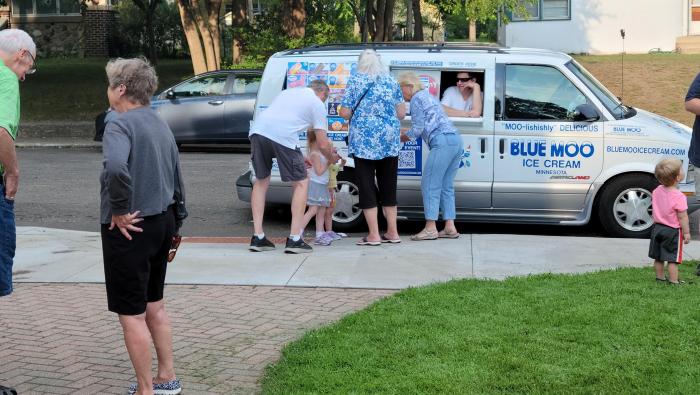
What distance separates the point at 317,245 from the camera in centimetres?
950

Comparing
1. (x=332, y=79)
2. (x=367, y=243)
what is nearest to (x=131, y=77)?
(x=367, y=243)

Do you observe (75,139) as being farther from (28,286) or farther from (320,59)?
(28,286)

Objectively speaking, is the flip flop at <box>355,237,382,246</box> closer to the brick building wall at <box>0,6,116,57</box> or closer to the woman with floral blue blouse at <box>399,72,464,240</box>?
the woman with floral blue blouse at <box>399,72,464,240</box>

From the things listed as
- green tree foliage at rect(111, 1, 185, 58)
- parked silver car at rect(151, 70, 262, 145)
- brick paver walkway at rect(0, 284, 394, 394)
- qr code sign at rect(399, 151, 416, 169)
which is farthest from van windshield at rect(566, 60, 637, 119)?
green tree foliage at rect(111, 1, 185, 58)

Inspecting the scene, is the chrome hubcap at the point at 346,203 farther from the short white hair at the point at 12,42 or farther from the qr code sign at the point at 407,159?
the short white hair at the point at 12,42

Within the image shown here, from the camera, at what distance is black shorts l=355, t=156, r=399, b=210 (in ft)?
30.4

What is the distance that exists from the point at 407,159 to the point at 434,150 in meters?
0.61

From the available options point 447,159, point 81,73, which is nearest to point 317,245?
point 447,159

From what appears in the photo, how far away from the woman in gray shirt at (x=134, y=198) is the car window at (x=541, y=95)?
5696mm

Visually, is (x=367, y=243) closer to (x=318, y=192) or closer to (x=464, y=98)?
(x=318, y=192)

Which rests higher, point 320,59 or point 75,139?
point 320,59

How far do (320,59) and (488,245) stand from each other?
9.32ft

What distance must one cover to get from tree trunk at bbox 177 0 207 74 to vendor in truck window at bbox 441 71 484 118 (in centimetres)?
1480

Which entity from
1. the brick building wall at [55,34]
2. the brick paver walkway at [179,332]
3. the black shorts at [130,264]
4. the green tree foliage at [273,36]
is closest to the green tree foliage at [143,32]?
the brick building wall at [55,34]
